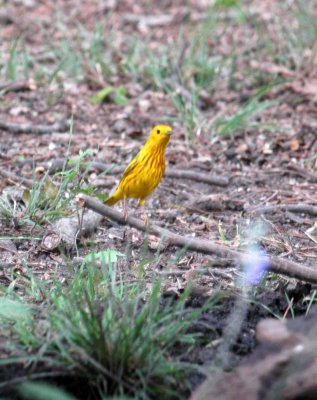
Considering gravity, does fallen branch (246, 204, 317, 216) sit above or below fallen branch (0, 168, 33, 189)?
above

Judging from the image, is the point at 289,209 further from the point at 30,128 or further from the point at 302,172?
the point at 30,128

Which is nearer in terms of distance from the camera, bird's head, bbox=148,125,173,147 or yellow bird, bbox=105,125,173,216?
yellow bird, bbox=105,125,173,216

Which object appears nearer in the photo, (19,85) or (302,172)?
(302,172)

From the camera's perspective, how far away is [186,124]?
6.84m

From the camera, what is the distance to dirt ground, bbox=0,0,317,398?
4.50m

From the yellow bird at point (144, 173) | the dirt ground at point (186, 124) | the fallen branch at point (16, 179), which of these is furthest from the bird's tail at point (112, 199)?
the fallen branch at point (16, 179)

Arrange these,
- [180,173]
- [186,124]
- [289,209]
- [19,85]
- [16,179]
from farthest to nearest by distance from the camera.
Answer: [19,85] → [186,124] → [180,173] → [16,179] → [289,209]

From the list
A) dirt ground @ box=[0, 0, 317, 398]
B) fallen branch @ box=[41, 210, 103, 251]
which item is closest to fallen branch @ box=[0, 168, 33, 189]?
dirt ground @ box=[0, 0, 317, 398]

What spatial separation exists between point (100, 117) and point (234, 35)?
272 centimetres

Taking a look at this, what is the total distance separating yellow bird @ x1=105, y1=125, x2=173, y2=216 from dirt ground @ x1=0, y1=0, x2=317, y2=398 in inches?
8.5

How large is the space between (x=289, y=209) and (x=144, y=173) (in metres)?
1.07

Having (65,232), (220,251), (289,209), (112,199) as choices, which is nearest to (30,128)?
(112,199)

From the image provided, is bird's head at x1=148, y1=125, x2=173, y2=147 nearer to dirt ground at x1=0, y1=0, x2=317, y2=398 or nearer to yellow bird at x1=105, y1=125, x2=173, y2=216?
yellow bird at x1=105, y1=125, x2=173, y2=216

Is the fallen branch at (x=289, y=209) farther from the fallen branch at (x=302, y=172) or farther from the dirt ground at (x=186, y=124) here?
the fallen branch at (x=302, y=172)
